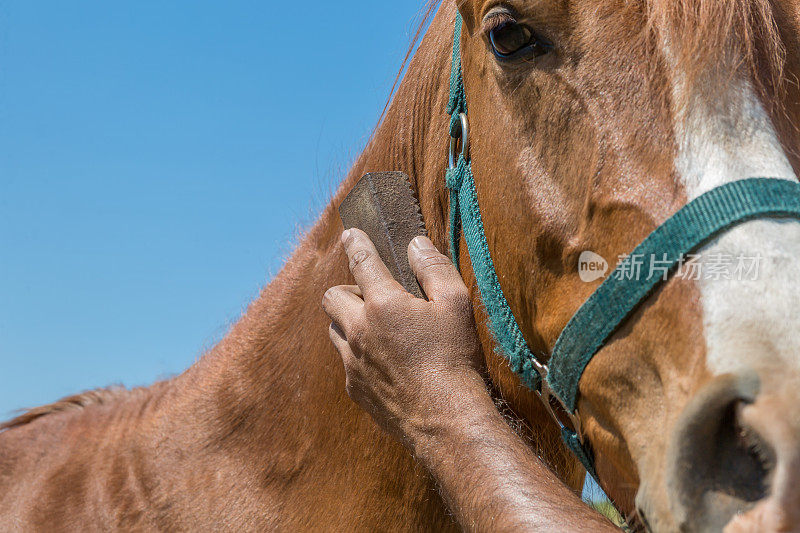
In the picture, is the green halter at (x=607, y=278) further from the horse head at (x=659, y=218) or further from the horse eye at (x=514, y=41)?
the horse eye at (x=514, y=41)

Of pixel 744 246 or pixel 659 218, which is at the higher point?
pixel 659 218

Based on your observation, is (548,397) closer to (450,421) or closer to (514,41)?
(450,421)

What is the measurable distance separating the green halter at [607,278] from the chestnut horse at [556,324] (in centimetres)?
4

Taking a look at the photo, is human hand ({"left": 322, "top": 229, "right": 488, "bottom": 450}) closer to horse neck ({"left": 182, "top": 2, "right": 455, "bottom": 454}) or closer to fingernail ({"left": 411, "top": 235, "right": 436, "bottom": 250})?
fingernail ({"left": 411, "top": 235, "right": 436, "bottom": 250})

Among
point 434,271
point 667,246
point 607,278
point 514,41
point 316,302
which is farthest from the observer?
point 316,302

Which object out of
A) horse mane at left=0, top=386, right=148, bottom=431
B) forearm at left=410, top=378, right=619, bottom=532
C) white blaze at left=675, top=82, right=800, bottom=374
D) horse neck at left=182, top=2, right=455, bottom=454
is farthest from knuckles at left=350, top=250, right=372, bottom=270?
horse mane at left=0, top=386, right=148, bottom=431

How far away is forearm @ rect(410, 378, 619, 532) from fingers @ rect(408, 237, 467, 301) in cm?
28

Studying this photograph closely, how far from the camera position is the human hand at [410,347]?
6.74 feet

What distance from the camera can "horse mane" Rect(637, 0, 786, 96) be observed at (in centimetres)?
169

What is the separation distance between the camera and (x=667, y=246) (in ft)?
5.09

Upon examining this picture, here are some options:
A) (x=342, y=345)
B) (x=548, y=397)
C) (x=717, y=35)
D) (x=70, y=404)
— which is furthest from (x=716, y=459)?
(x=70, y=404)

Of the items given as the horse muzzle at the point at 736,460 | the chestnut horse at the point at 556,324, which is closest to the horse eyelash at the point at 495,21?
the chestnut horse at the point at 556,324

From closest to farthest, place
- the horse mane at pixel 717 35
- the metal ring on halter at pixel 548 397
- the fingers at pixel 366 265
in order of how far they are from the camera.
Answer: the horse mane at pixel 717 35, the metal ring on halter at pixel 548 397, the fingers at pixel 366 265

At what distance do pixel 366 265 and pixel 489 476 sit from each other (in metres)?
0.75
